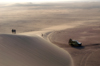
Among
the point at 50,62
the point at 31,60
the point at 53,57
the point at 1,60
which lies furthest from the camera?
the point at 53,57

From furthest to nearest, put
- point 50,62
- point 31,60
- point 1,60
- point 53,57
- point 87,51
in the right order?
point 87,51 → point 53,57 → point 50,62 → point 31,60 → point 1,60

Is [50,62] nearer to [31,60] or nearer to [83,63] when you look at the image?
[31,60]

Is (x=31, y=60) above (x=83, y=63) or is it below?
above

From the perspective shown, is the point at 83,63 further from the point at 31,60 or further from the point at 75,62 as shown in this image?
the point at 31,60

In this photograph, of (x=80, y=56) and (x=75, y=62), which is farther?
(x=80, y=56)

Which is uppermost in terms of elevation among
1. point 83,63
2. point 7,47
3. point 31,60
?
point 7,47

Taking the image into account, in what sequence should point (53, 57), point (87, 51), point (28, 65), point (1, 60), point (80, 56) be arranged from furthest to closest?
point (87, 51) < point (80, 56) < point (53, 57) < point (28, 65) < point (1, 60)

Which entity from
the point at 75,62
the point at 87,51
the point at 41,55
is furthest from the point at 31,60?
the point at 87,51

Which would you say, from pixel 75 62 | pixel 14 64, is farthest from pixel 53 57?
pixel 14 64

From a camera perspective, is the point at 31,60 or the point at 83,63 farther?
the point at 83,63
